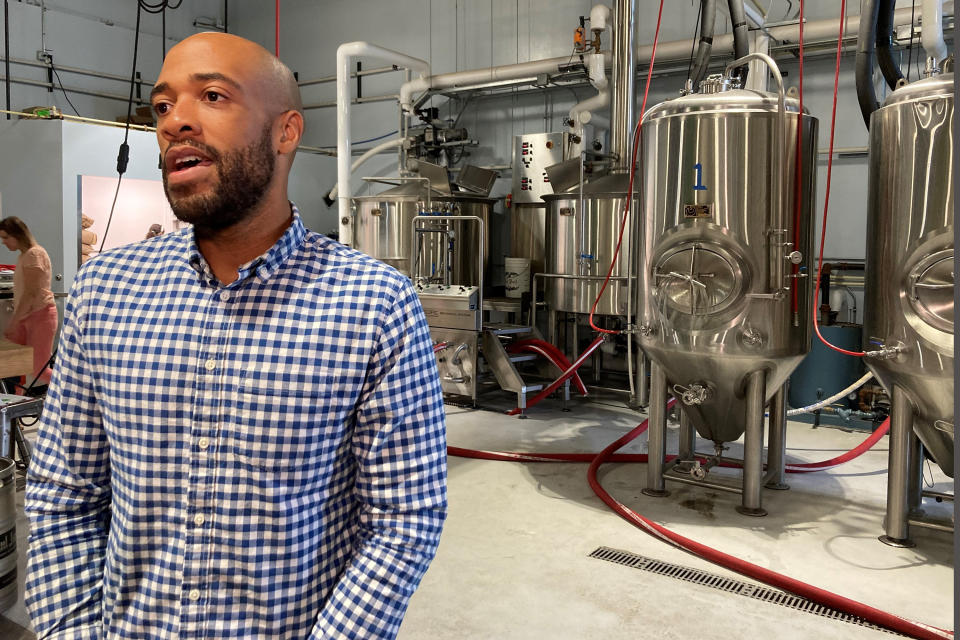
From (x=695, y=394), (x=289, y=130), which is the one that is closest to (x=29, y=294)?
(x=695, y=394)

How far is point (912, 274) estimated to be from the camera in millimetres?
3055

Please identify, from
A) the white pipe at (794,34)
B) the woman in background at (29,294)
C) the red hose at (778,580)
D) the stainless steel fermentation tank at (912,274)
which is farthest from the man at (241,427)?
the white pipe at (794,34)

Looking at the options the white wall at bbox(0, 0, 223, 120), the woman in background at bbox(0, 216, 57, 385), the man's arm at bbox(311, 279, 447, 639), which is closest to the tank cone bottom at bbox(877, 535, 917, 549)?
the man's arm at bbox(311, 279, 447, 639)

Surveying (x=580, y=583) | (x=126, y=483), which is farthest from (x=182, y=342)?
(x=580, y=583)

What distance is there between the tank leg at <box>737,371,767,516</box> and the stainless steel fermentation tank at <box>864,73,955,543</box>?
498 mm

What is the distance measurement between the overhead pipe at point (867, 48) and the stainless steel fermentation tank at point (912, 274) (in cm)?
31

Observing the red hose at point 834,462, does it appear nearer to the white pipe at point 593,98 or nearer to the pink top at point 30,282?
the white pipe at point 593,98

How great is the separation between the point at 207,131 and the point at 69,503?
1.88 ft

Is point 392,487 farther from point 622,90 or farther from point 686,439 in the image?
point 622,90

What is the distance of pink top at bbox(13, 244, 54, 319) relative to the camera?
5555 millimetres

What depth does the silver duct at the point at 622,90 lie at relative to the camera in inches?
257

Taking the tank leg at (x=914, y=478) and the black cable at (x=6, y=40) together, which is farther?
the black cable at (x=6, y=40)

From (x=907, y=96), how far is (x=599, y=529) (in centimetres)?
222

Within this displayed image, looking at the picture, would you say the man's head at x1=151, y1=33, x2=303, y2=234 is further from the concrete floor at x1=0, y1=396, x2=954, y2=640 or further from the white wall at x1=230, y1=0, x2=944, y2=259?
the white wall at x1=230, y1=0, x2=944, y2=259
